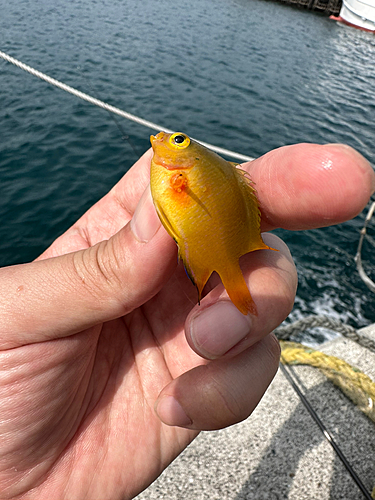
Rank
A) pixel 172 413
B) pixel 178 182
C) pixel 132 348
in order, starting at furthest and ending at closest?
pixel 132 348 → pixel 172 413 → pixel 178 182

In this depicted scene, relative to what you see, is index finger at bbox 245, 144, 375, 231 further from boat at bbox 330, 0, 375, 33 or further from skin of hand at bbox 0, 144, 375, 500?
boat at bbox 330, 0, 375, 33

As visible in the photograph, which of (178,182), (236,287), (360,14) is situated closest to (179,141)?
(178,182)

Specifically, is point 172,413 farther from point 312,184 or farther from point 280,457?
point 280,457

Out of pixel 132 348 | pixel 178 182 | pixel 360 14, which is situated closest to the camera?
pixel 178 182

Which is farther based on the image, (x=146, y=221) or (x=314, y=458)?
(x=314, y=458)

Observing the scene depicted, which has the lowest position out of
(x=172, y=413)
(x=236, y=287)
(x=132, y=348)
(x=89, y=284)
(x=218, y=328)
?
(x=132, y=348)

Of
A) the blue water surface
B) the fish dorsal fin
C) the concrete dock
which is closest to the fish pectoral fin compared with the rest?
the fish dorsal fin

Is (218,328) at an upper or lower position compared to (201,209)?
lower
